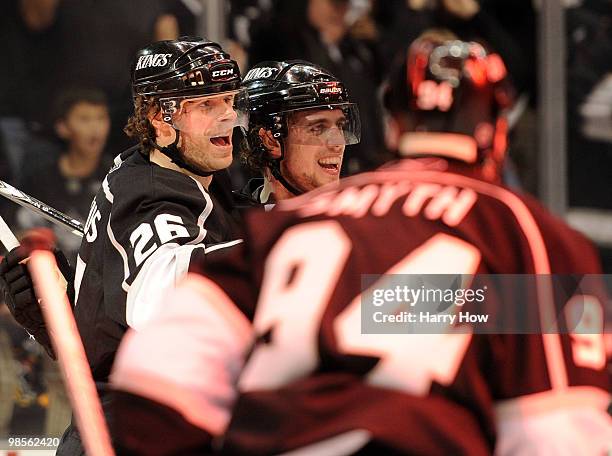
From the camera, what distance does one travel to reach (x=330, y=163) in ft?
11.0

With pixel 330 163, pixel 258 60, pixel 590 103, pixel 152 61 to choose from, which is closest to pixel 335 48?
pixel 258 60

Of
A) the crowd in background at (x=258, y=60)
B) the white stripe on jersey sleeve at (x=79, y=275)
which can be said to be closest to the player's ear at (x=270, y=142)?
the white stripe on jersey sleeve at (x=79, y=275)

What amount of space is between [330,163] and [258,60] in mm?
1916

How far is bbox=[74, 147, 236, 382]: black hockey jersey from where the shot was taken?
2.78m

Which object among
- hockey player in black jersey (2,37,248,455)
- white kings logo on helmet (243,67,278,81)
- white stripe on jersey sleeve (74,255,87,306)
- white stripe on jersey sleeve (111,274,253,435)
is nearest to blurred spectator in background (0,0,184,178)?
white kings logo on helmet (243,67,278,81)

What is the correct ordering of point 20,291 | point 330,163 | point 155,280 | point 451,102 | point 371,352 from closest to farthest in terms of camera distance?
1. point 371,352
2. point 451,102
3. point 155,280
4. point 20,291
5. point 330,163

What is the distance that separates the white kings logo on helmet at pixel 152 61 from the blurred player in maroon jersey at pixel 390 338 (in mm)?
1279

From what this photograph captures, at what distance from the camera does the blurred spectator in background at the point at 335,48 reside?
16.9 ft

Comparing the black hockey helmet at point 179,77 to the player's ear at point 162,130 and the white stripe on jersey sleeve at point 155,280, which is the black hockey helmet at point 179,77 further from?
the white stripe on jersey sleeve at point 155,280

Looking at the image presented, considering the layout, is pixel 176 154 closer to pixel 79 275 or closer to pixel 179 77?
pixel 179 77

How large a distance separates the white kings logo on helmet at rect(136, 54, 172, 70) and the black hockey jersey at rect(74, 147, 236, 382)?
0.22 meters

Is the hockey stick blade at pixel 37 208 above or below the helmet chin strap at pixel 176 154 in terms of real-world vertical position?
below

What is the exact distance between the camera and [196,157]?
3107 mm

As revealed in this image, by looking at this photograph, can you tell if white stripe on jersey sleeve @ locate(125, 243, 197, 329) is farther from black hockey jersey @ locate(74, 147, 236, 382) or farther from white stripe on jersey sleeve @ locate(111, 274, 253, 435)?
white stripe on jersey sleeve @ locate(111, 274, 253, 435)
